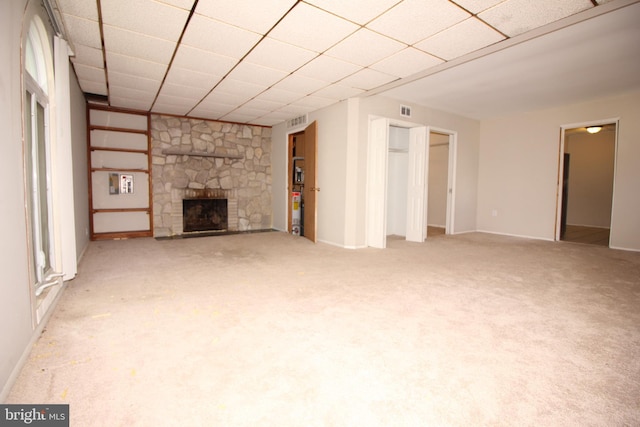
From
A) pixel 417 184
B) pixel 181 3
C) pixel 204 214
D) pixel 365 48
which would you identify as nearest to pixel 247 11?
pixel 181 3

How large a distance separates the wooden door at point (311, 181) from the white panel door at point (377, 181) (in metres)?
0.95

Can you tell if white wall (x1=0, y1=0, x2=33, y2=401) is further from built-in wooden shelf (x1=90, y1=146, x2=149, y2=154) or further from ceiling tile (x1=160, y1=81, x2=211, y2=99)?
built-in wooden shelf (x1=90, y1=146, x2=149, y2=154)

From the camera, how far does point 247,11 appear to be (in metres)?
2.61

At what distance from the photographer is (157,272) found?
3619 millimetres

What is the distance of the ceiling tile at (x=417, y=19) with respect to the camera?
98.1 inches

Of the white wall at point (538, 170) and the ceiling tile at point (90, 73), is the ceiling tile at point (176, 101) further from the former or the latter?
the white wall at point (538, 170)

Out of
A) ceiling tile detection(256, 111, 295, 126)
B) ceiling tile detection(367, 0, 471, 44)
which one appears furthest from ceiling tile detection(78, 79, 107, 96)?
ceiling tile detection(367, 0, 471, 44)

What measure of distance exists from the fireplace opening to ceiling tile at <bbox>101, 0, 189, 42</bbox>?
13.8 ft

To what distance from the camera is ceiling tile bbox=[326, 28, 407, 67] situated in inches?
119

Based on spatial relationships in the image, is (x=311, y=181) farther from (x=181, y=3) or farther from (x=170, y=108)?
(x=181, y=3)

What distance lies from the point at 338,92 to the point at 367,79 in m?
0.70

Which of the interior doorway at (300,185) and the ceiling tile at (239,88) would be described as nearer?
the ceiling tile at (239,88)

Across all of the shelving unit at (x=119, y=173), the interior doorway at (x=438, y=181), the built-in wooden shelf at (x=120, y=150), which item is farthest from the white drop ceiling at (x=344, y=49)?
the interior doorway at (x=438, y=181)

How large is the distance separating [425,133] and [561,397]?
5.04m
